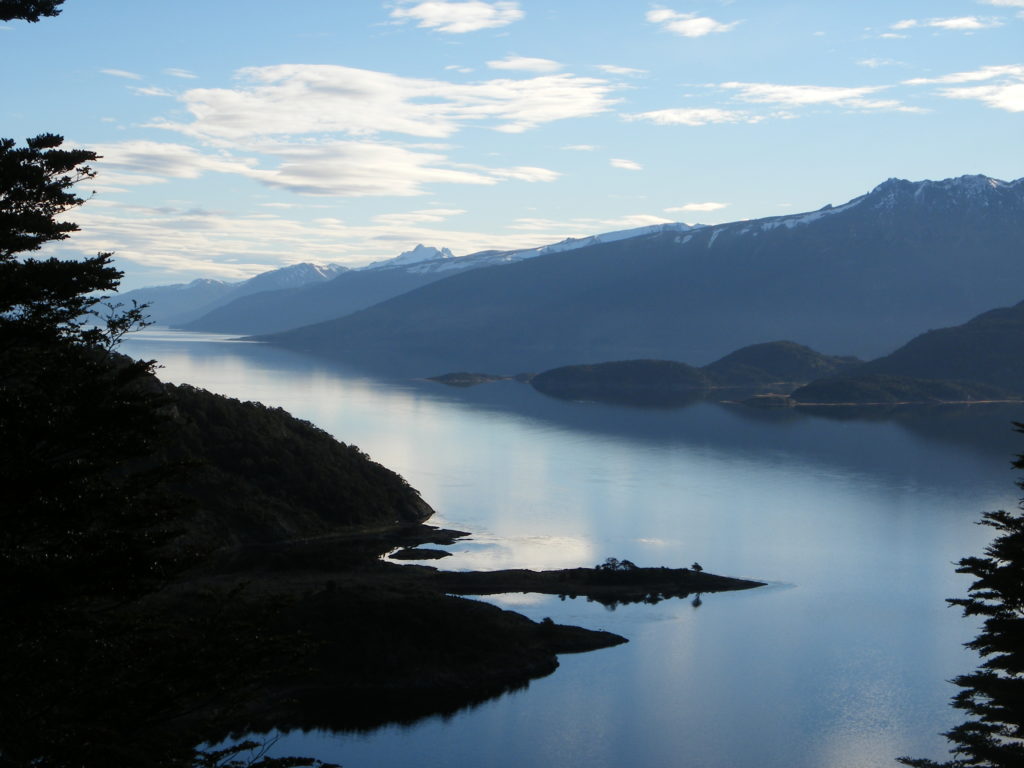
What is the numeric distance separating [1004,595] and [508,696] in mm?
17786

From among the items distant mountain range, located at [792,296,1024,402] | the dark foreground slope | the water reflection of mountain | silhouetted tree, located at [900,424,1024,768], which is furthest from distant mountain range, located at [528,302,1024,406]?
silhouetted tree, located at [900,424,1024,768]

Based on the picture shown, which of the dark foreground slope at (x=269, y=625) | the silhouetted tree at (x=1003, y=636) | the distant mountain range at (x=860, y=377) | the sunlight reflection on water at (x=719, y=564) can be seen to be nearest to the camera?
the dark foreground slope at (x=269, y=625)

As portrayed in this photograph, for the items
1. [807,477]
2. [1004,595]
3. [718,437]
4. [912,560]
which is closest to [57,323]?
[1004,595]

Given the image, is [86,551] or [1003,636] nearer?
[86,551]

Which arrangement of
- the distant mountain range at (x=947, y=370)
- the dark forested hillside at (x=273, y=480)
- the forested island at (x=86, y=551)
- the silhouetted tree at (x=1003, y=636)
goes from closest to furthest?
the forested island at (x=86, y=551) → the silhouetted tree at (x=1003, y=636) → the dark forested hillside at (x=273, y=480) → the distant mountain range at (x=947, y=370)

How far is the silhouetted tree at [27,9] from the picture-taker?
50.4ft

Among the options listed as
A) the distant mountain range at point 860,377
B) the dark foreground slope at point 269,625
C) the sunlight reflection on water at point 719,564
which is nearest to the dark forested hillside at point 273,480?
the dark foreground slope at point 269,625

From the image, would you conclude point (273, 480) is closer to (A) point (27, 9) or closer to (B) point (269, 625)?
(B) point (269, 625)

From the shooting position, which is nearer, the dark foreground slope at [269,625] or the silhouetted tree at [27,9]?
the dark foreground slope at [269,625]

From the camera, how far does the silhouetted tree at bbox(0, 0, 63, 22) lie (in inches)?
605

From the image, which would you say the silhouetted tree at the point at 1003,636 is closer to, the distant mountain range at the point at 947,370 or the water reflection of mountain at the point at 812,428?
the water reflection of mountain at the point at 812,428

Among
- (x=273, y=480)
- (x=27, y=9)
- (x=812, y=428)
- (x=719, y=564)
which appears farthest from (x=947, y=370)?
(x=27, y=9)

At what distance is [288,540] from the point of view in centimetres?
5600

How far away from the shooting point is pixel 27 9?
15523 mm
